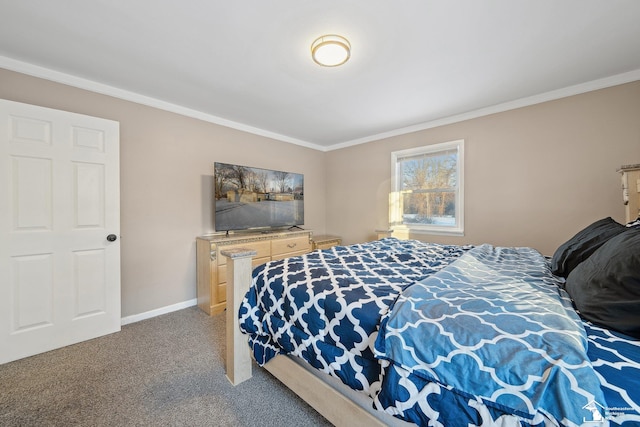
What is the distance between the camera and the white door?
197cm

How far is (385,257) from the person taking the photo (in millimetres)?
2020

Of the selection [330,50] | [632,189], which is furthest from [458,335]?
[632,189]

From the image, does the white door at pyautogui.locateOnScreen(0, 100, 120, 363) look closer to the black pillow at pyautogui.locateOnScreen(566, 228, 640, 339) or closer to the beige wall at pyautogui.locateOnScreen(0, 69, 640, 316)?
the beige wall at pyautogui.locateOnScreen(0, 69, 640, 316)

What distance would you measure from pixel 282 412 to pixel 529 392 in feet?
4.33

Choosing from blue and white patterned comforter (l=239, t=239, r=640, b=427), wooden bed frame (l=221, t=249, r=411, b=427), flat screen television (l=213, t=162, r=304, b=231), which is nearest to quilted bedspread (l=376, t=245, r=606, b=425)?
blue and white patterned comforter (l=239, t=239, r=640, b=427)

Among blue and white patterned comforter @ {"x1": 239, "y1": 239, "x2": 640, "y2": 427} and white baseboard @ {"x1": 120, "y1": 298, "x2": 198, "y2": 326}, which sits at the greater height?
blue and white patterned comforter @ {"x1": 239, "y1": 239, "x2": 640, "y2": 427}

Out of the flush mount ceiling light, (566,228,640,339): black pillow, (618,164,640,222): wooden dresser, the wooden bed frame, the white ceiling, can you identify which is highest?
the white ceiling

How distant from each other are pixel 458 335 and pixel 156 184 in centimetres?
315

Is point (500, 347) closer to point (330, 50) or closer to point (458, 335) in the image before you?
point (458, 335)

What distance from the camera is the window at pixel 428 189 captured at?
3.32 metres

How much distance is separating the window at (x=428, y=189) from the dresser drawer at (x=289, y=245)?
140 centimetres

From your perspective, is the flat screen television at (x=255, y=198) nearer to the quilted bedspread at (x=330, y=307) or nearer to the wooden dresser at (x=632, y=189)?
the quilted bedspread at (x=330, y=307)

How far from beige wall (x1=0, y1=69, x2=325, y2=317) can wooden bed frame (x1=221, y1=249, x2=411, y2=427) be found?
5.50ft

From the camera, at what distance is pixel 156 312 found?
2.81 m
